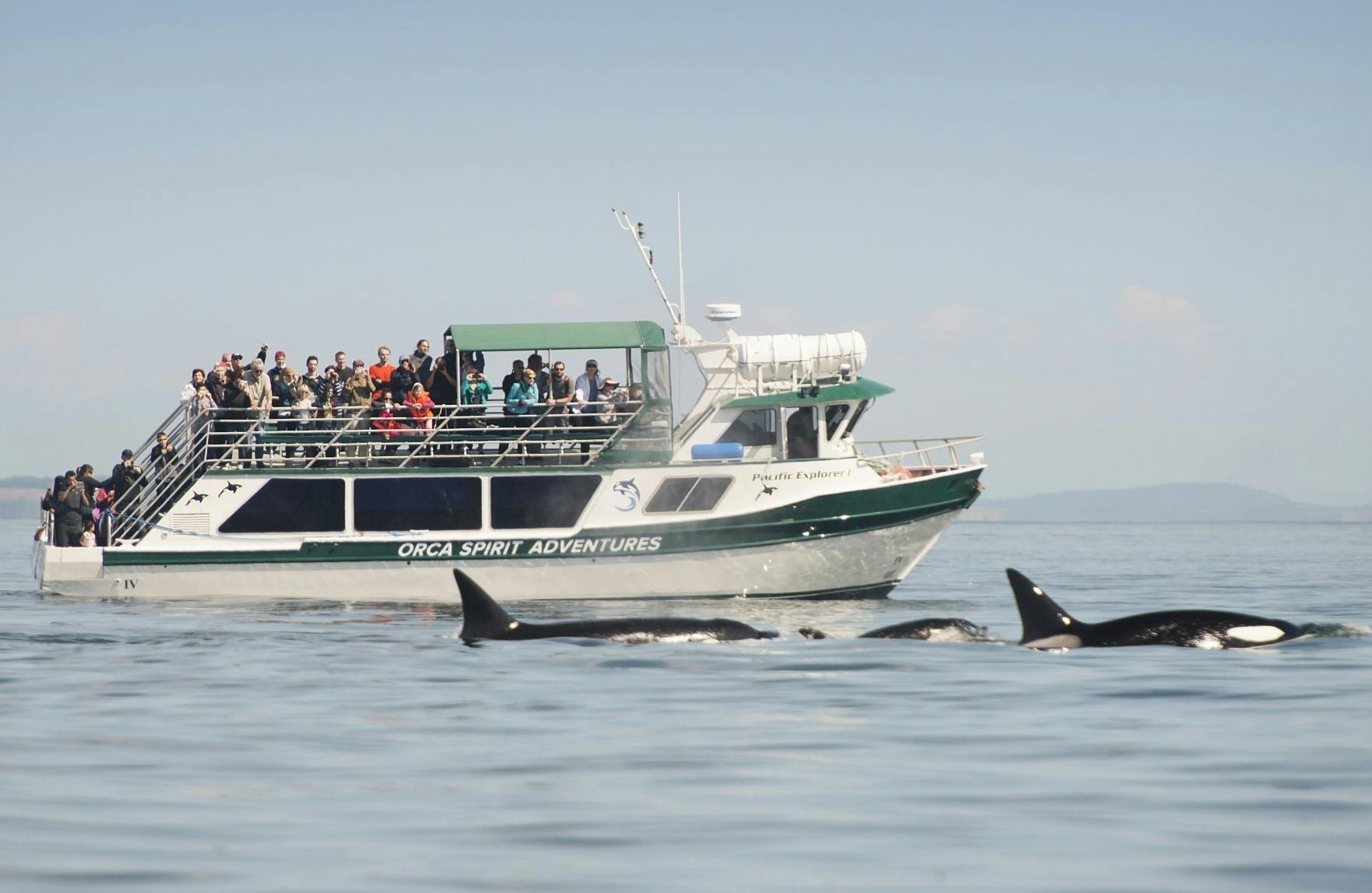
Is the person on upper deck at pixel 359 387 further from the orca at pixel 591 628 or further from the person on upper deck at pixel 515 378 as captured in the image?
the orca at pixel 591 628

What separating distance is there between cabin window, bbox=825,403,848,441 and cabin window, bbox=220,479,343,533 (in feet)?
31.6

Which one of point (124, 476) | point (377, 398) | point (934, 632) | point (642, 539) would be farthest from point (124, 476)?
point (934, 632)

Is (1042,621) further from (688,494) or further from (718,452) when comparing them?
(688,494)

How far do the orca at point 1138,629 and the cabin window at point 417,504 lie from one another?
14405mm

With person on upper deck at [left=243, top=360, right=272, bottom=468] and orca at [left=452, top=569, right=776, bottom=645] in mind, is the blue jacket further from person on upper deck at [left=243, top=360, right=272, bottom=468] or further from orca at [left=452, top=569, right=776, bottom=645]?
orca at [left=452, top=569, right=776, bottom=645]

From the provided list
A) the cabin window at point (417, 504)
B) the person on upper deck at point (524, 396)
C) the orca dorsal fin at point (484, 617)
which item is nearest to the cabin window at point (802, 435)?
the person on upper deck at point (524, 396)

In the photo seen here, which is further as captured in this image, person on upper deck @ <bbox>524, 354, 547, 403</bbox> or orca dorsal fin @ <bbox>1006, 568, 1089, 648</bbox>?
person on upper deck @ <bbox>524, 354, 547, 403</bbox>

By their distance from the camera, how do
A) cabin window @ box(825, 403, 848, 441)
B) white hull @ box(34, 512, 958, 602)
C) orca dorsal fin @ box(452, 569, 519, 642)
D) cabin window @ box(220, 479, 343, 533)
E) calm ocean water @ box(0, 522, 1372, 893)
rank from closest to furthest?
calm ocean water @ box(0, 522, 1372, 893), orca dorsal fin @ box(452, 569, 519, 642), white hull @ box(34, 512, 958, 602), cabin window @ box(220, 479, 343, 533), cabin window @ box(825, 403, 848, 441)

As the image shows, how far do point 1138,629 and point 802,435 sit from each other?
42.8 feet

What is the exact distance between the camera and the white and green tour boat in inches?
1222

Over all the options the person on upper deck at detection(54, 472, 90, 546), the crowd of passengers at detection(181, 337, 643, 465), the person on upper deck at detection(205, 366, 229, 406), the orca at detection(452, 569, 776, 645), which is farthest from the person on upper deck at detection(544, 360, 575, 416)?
the orca at detection(452, 569, 776, 645)

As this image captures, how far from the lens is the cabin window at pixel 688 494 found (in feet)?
102

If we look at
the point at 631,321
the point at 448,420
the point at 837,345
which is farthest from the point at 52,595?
the point at 837,345

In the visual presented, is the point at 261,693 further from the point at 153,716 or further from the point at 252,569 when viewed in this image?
the point at 252,569
